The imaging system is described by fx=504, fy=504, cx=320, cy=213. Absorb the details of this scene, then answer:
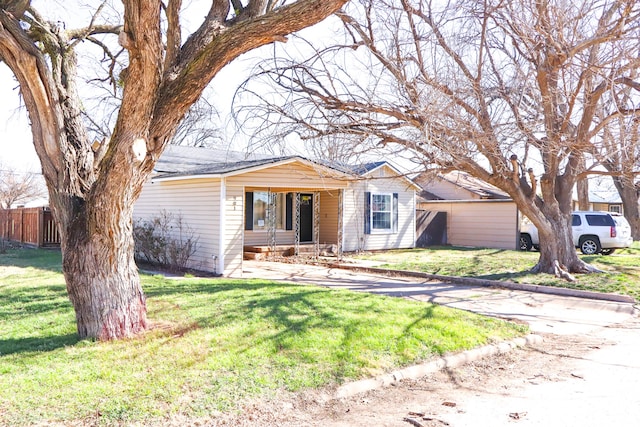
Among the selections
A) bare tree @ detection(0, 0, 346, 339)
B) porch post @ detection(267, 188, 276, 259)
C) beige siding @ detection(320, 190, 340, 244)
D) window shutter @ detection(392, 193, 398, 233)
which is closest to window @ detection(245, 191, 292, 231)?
porch post @ detection(267, 188, 276, 259)

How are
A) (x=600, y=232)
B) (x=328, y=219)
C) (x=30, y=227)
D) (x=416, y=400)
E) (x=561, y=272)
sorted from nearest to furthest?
(x=416, y=400) < (x=561, y=272) < (x=600, y=232) < (x=328, y=219) < (x=30, y=227)

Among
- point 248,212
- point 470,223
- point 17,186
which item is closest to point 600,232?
point 470,223

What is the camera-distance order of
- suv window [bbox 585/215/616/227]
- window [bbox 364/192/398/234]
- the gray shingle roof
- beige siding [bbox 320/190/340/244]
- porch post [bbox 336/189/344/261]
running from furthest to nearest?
1. beige siding [bbox 320/190/340/244]
2. window [bbox 364/192/398/234]
3. suv window [bbox 585/215/616/227]
4. porch post [bbox 336/189/344/261]
5. the gray shingle roof

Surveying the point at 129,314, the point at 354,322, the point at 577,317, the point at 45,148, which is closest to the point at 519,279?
the point at 577,317

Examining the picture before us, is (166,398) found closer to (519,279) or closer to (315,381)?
(315,381)

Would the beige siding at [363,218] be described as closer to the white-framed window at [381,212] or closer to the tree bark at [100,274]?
the white-framed window at [381,212]

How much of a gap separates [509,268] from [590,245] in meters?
7.17

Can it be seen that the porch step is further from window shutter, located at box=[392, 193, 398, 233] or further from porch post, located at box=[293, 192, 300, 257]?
window shutter, located at box=[392, 193, 398, 233]

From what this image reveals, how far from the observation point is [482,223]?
2262cm

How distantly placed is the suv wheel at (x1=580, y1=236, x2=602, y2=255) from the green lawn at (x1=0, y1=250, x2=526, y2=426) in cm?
1366

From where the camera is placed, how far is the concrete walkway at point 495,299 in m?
8.39

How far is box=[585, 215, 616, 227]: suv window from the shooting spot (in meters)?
18.6

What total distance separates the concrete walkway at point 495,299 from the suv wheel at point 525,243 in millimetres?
10321

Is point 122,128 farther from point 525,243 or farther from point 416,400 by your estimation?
point 525,243
